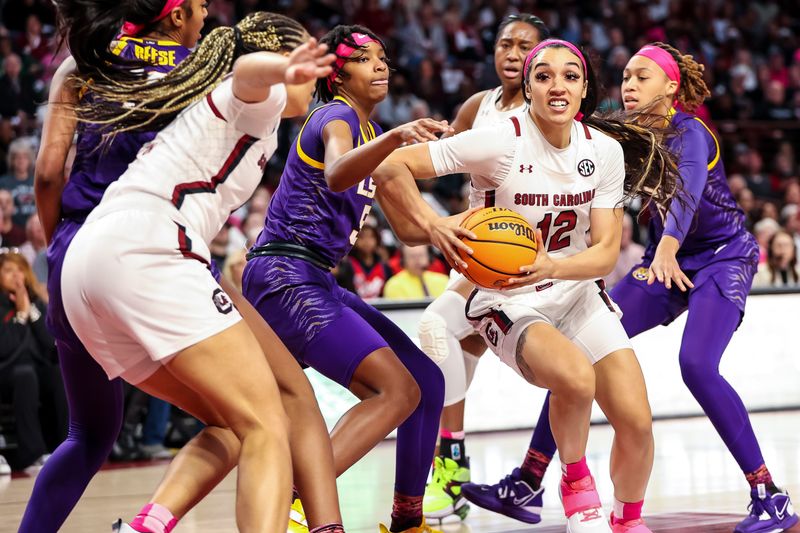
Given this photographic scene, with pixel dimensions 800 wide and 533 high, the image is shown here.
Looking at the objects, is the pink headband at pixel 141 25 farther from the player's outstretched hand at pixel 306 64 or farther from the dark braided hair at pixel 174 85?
the player's outstretched hand at pixel 306 64

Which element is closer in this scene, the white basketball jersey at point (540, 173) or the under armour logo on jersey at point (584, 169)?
the white basketball jersey at point (540, 173)

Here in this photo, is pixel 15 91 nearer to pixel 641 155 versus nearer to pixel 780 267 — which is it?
pixel 780 267

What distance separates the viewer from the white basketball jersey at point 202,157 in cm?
350

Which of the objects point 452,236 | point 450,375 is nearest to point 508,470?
point 450,375

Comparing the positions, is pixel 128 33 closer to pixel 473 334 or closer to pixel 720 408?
pixel 473 334

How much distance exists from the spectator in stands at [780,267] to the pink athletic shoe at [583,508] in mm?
7063

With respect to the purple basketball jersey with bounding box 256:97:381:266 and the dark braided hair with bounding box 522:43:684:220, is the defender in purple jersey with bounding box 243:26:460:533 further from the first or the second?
the dark braided hair with bounding box 522:43:684:220

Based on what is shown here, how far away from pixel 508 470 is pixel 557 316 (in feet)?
8.44

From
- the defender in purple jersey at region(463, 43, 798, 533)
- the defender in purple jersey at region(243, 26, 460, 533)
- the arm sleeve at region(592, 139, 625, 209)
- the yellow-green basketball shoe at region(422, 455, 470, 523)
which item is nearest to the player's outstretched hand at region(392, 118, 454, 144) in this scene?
the defender in purple jersey at region(243, 26, 460, 533)

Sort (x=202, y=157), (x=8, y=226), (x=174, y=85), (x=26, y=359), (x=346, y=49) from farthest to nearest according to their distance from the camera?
(x=8, y=226), (x=26, y=359), (x=346, y=49), (x=174, y=85), (x=202, y=157)

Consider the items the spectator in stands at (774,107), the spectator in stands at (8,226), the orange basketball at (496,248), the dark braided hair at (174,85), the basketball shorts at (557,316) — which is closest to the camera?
the dark braided hair at (174,85)

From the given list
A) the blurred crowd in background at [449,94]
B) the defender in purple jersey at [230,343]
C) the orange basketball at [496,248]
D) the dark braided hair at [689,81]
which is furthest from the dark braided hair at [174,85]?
the blurred crowd in background at [449,94]

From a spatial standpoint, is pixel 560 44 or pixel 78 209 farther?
pixel 560 44

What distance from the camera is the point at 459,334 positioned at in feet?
18.2
